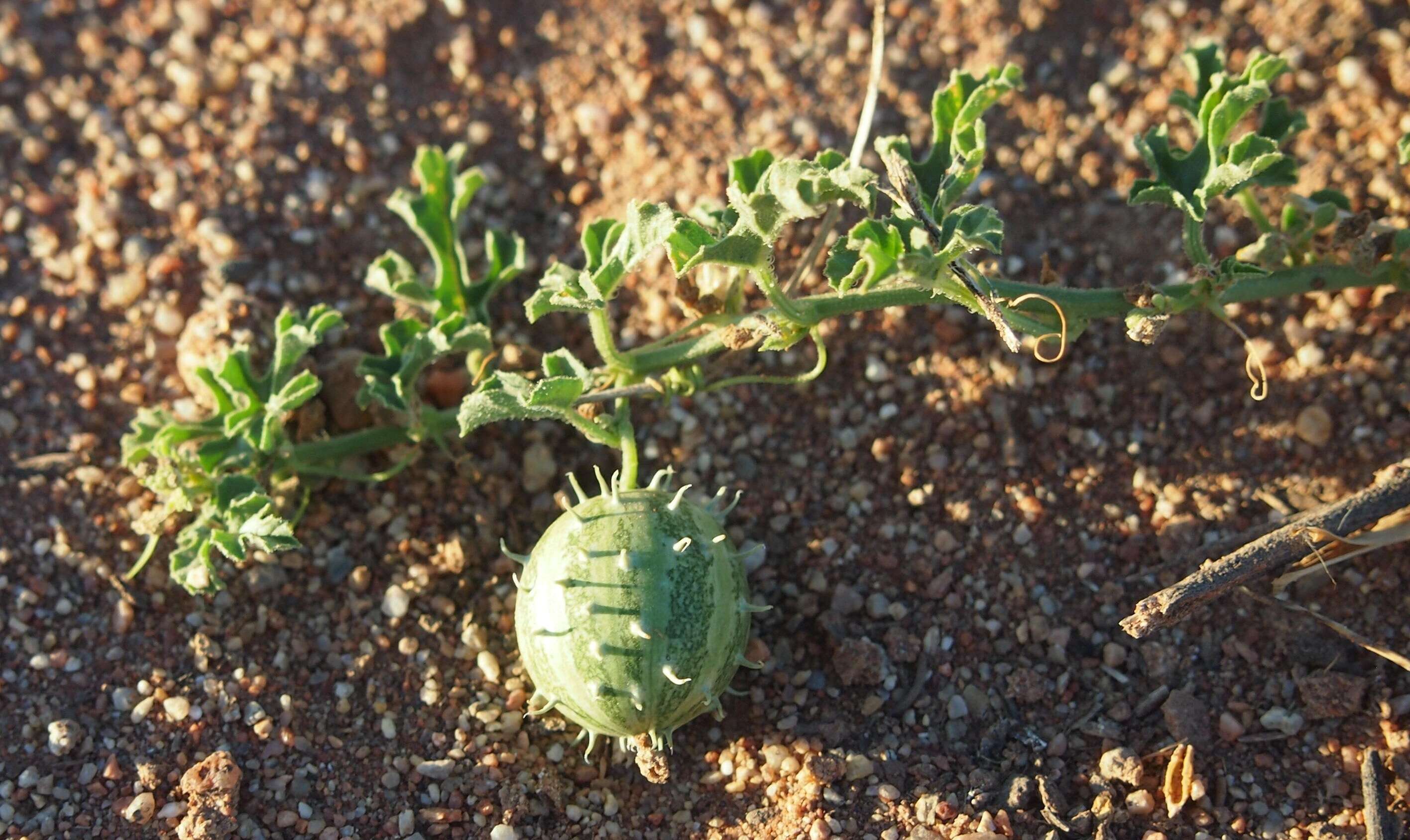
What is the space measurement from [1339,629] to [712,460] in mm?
1824

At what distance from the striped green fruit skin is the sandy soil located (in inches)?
15.6

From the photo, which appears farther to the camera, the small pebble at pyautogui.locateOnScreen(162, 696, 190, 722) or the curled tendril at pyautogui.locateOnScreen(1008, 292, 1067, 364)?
the small pebble at pyautogui.locateOnScreen(162, 696, 190, 722)

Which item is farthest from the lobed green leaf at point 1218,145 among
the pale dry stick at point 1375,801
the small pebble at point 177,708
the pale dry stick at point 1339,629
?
the small pebble at point 177,708

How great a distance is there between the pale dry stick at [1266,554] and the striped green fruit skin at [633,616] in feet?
3.36

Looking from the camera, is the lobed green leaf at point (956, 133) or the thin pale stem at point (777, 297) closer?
the thin pale stem at point (777, 297)

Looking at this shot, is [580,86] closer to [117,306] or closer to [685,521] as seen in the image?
[117,306]

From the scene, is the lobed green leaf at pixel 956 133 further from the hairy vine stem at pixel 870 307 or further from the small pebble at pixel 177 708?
the small pebble at pixel 177 708

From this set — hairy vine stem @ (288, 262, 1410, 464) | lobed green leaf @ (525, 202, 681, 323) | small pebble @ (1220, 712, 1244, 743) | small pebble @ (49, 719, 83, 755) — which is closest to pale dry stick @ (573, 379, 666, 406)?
hairy vine stem @ (288, 262, 1410, 464)

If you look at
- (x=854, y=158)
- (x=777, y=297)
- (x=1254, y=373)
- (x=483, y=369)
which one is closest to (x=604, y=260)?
(x=777, y=297)

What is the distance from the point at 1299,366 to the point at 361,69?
340cm

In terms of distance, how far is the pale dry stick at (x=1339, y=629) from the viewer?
3182mm

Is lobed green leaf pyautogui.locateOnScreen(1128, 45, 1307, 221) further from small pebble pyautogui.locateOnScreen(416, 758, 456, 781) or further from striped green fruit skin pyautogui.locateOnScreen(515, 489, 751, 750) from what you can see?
small pebble pyautogui.locateOnScreen(416, 758, 456, 781)

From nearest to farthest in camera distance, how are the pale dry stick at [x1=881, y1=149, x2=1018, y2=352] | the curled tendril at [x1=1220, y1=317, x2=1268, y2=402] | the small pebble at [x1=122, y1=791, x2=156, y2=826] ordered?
the pale dry stick at [x1=881, y1=149, x2=1018, y2=352] < the small pebble at [x1=122, y1=791, x2=156, y2=826] < the curled tendril at [x1=1220, y1=317, x2=1268, y2=402]

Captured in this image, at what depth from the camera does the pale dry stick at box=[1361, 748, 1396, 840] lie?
2.98 metres
